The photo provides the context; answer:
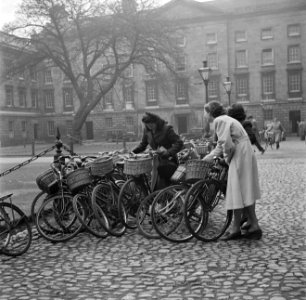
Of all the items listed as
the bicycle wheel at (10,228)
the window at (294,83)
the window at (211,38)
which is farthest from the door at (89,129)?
the bicycle wheel at (10,228)

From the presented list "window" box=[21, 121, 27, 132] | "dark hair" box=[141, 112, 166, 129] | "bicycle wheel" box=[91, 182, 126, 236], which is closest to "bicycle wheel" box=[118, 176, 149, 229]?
→ "bicycle wheel" box=[91, 182, 126, 236]

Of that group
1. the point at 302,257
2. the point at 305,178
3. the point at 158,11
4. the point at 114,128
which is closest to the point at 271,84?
the point at 114,128

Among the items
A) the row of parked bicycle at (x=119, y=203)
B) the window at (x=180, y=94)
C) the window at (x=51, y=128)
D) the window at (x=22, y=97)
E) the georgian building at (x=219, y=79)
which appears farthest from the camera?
the window at (x=51, y=128)

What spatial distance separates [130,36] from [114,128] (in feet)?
89.8

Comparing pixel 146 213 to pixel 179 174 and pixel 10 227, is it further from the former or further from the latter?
pixel 10 227

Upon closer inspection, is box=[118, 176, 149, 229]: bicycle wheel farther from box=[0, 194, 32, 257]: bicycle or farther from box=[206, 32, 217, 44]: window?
box=[206, 32, 217, 44]: window

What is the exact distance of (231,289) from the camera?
3969mm

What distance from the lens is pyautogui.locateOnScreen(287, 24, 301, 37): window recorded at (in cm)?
5259

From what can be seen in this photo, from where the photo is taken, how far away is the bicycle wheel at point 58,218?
5.97 metres

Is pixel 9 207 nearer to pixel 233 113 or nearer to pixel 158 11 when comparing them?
pixel 233 113

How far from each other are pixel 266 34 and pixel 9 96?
30.0 metres

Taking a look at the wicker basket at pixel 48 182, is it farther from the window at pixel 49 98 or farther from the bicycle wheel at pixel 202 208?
the window at pixel 49 98

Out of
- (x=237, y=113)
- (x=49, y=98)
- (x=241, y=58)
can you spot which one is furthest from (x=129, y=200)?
(x=49, y=98)

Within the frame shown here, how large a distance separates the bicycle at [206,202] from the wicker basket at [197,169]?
0.12 m
